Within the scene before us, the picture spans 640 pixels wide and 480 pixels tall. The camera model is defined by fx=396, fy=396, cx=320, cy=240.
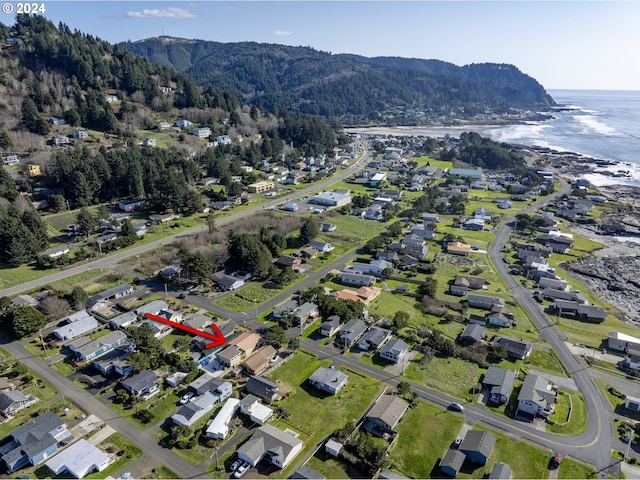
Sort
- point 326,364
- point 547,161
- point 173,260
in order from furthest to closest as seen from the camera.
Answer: point 547,161, point 173,260, point 326,364

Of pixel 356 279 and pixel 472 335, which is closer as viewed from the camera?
pixel 472 335

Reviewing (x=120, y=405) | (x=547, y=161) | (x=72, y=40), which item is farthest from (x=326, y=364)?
(x=72, y=40)

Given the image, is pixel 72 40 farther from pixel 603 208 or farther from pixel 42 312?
pixel 603 208

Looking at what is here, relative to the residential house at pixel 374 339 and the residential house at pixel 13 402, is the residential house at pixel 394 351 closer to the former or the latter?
the residential house at pixel 374 339

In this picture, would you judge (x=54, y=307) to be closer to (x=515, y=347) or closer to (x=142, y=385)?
(x=142, y=385)

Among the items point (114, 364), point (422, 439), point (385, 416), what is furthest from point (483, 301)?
point (114, 364)

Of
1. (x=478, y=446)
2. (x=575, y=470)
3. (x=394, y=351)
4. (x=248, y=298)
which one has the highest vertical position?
(x=248, y=298)

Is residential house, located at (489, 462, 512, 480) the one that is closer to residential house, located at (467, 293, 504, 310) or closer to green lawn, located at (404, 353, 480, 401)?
green lawn, located at (404, 353, 480, 401)
